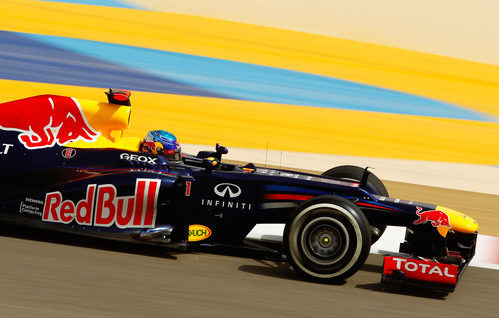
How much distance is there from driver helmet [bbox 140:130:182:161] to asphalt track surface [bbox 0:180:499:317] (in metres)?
0.88

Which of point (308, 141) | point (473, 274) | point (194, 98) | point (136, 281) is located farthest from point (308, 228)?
point (194, 98)

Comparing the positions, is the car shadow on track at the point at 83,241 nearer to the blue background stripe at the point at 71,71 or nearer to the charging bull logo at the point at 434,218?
the charging bull logo at the point at 434,218

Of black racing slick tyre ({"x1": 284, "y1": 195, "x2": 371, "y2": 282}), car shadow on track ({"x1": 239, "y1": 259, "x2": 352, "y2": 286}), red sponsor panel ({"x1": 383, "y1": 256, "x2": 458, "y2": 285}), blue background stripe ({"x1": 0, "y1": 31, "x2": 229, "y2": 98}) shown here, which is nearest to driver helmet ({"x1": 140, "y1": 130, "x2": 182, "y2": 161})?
car shadow on track ({"x1": 239, "y1": 259, "x2": 352, "y2": 286})

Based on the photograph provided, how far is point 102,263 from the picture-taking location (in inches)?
241

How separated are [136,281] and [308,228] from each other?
4.76 ft

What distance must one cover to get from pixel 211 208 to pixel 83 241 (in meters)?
1.28

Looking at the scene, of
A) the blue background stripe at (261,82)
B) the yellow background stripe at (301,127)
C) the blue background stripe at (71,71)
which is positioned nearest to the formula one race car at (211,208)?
the yellow background stripe at (301,127)

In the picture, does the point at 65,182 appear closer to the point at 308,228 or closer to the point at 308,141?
the point at 308,228

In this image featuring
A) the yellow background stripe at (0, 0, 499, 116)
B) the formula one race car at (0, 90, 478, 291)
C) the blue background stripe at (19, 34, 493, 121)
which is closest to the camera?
the formula one race car at (0, 90, 478, 291)

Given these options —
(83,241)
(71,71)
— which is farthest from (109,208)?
(71,71)

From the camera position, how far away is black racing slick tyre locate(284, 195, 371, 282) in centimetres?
597

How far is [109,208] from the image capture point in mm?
6445

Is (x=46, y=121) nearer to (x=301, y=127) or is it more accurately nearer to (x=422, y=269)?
(x=422, y=269)

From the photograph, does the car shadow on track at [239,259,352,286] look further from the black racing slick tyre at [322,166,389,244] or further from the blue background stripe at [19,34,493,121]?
the blue background stripe at [19,34,493,121]
